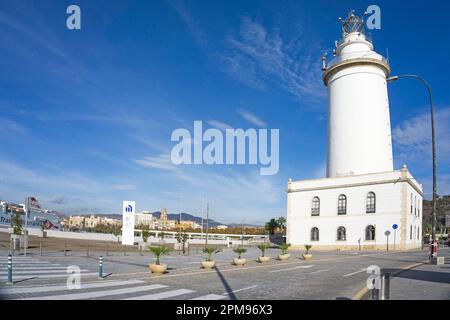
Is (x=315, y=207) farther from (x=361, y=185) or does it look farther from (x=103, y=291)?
(x=103, y=291)

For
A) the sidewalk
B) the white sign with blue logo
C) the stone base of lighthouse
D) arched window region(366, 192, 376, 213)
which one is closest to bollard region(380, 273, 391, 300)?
the sidewalk

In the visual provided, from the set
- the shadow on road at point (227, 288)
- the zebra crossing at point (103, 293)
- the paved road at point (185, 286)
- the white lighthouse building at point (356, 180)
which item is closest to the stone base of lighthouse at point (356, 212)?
the white lighthouse building at point (356, 180)

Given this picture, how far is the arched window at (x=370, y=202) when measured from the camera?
141 ft

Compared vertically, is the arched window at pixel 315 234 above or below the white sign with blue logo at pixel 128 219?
below

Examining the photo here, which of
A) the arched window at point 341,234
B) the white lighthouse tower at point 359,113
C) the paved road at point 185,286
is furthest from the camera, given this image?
the white lighthouse tower at point 359,113

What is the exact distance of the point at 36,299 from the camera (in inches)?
384

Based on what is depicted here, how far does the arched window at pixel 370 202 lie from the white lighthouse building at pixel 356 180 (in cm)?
11

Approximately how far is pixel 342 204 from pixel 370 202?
3.64 m

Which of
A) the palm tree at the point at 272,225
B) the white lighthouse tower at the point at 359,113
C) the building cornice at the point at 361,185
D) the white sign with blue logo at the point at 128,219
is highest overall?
the white lighthouse tower at the point at 359,113

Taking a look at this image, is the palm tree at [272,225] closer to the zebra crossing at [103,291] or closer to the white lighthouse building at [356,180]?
the white lighthouse building at [356,180]

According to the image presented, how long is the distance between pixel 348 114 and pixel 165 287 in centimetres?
4125

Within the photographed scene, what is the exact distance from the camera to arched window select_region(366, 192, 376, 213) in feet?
141

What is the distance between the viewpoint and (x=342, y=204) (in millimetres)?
45812

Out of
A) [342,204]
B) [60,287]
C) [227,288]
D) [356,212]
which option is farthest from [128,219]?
[227,288]
